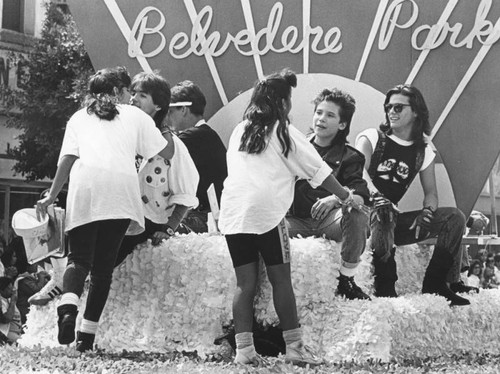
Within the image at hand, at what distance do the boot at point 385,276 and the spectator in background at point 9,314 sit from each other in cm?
381

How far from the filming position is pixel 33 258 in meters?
5.25

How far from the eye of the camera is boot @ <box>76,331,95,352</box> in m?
4.70

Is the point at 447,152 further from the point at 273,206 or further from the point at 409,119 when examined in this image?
the point at 273,206

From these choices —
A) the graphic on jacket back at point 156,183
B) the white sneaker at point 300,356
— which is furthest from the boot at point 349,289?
the graphic on jacket back at point 156,183

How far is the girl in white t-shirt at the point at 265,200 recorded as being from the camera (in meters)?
4.43

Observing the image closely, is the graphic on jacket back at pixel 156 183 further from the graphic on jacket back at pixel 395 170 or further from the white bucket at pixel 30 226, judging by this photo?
the graphic on jacket back at pixel 395 170

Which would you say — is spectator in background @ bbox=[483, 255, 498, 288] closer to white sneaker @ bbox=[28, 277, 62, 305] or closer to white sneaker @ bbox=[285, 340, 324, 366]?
white sneaker @ bbox=[28, 277, 62, 305]

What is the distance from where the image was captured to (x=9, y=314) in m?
8.46

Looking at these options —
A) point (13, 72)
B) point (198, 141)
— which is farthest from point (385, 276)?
point (13, 72)

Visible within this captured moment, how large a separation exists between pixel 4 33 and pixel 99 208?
1590cm

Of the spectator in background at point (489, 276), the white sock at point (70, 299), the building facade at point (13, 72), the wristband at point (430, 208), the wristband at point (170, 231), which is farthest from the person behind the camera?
the building facade at point (13, 72)

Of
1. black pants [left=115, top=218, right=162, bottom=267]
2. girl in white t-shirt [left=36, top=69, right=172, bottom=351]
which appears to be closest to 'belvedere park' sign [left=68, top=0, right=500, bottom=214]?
black pants [left=115, top=218, right=162, bottom=267]

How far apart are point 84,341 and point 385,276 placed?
5.88 ft

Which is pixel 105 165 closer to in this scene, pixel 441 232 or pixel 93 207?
pixel 93 207
